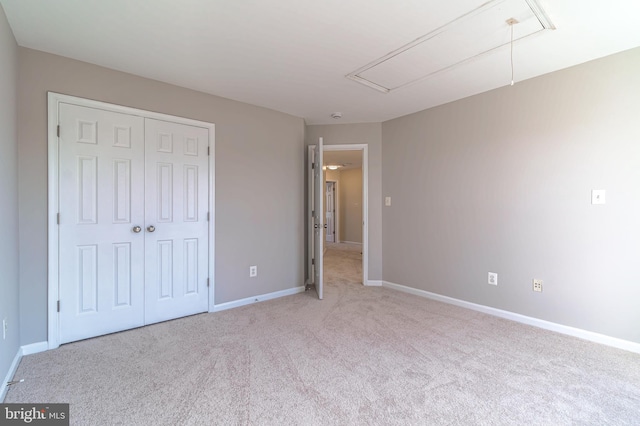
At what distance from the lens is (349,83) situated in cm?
281

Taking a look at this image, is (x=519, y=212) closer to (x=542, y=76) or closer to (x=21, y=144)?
(x=542, y=76)

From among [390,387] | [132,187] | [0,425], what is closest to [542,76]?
[390,387]

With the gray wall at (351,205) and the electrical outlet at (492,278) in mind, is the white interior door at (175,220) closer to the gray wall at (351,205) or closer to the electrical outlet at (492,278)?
the electrical outlet at (492,278)

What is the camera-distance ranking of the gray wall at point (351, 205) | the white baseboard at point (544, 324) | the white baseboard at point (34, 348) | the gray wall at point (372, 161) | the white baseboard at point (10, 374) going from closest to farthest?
the white baseboard at point (10, 374)
the white baseboard at point (34, 348)
the white baseboard at point (544, 324)
the gray wall at point (372, 161)
the gray wall at point (351, 205)

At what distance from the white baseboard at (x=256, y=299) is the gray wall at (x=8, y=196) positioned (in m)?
1.52

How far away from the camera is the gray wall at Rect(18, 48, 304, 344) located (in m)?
2.19

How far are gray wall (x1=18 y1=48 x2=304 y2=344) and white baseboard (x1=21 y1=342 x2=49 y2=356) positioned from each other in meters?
0.04

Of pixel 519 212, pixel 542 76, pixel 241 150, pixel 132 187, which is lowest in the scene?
pixel 519 212

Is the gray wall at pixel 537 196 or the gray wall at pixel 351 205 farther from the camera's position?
the gray wall at pixel 351 205

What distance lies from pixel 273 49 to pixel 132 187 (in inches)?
69.0

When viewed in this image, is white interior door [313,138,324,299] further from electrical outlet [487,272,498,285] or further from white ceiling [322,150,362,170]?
white ceiling [322,150,362,170]

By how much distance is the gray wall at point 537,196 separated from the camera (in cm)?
229

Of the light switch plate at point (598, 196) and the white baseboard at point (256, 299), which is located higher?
the light switch plate at point (598, 196)

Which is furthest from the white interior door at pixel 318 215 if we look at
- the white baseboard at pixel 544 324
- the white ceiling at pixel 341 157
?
the white ceiling at pixel 341 157
